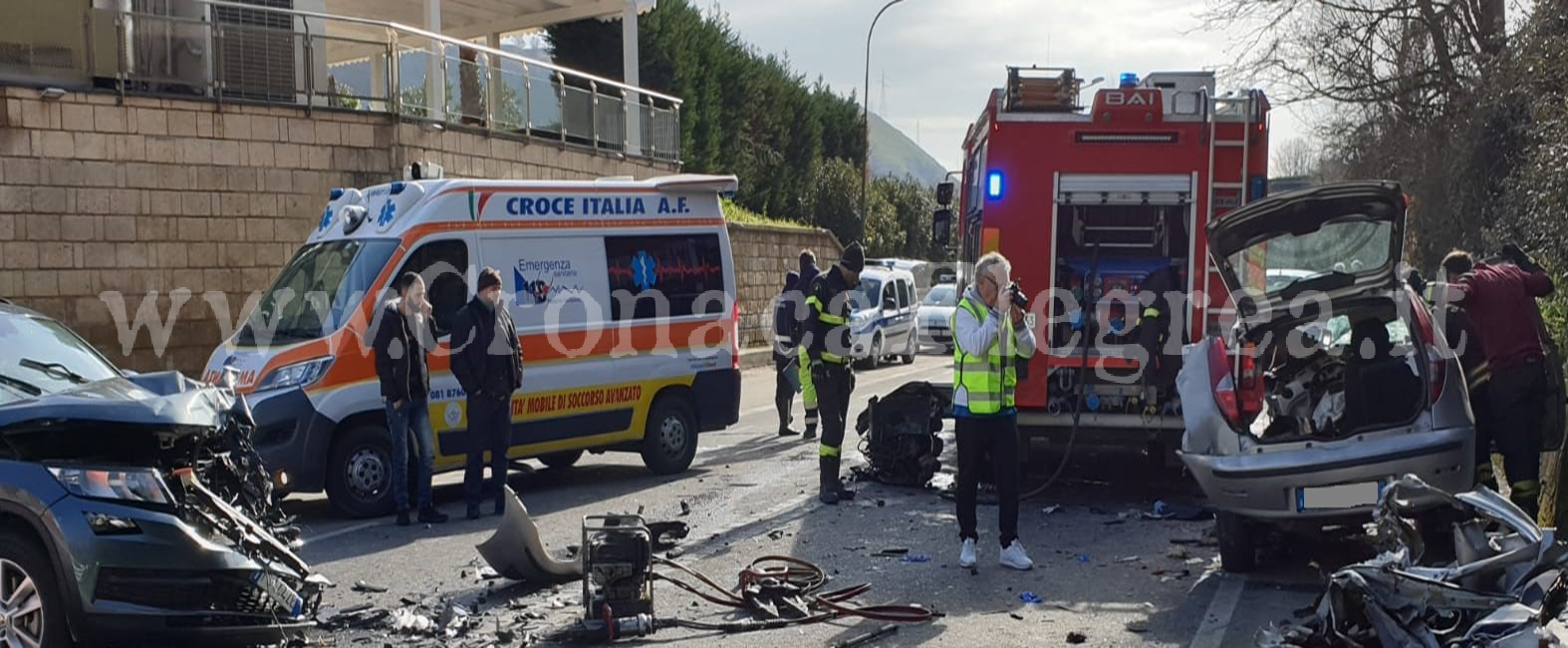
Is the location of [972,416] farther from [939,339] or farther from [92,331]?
[939,339]

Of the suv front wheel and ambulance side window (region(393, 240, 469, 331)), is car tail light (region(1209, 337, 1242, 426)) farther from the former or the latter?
the suv front wheel

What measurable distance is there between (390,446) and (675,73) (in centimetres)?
2604

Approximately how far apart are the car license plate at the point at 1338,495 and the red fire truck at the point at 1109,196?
2.72 metres

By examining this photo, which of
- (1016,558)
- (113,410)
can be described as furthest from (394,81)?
(113,410)

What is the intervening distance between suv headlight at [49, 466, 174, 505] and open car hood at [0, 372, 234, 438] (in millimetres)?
183

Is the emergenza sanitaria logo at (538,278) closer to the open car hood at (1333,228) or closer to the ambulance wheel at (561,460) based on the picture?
the ambulance wheel at (561,460)

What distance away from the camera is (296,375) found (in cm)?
947

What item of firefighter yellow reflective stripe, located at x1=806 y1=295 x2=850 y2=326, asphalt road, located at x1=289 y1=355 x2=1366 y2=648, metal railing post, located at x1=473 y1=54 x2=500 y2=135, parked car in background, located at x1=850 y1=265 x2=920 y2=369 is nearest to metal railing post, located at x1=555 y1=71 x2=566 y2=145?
metal railing post, located at x1=473 y1=54 x2=500 y2=135

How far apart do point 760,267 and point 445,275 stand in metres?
19.0

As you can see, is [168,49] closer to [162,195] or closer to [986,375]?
[162,195]

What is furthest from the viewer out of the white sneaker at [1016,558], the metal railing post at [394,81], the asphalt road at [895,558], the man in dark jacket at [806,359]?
the metal railing post at [394,81]

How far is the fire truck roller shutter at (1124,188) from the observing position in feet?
33.0

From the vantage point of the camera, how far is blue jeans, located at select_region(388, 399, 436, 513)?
9414 mm

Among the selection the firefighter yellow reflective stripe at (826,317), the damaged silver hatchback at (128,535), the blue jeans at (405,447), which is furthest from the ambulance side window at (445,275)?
the damaged silver hatchback at (128,535)
